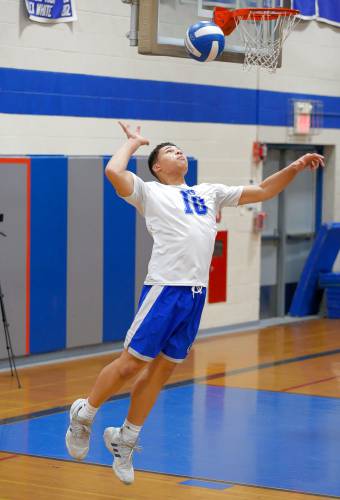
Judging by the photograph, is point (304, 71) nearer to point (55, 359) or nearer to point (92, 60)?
point (92, 60)

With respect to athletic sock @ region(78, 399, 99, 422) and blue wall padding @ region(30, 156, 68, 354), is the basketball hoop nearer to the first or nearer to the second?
blue wall padding @ region(30, 156, 68, 354)

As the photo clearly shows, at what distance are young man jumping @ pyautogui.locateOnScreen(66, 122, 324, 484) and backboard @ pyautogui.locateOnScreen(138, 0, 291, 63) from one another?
325cm

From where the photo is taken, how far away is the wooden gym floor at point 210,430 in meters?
6.84

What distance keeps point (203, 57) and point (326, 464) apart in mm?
3435

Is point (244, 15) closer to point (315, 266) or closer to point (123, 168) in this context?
point (123, 168)

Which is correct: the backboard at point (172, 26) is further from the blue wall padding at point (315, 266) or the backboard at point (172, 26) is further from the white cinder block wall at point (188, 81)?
the blue wall padding at point (315, 266)

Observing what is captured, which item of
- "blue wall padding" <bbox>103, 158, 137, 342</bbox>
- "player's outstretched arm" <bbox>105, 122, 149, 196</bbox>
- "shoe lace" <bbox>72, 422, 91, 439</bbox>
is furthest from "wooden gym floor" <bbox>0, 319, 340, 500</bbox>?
"player's outstretched arm" <bbox>105, 122, 149, 196</bbox>

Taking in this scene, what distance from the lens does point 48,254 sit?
1147cm

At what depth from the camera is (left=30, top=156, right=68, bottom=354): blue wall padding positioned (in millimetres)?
11297

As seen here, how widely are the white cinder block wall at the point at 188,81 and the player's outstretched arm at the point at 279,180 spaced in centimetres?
452

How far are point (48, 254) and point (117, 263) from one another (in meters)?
1.08

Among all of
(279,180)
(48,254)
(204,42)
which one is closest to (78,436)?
(279,180)

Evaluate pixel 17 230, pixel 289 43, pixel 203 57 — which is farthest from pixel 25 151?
pixel 289 43

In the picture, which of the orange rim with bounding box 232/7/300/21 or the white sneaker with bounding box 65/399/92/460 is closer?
the white sneaker with bounding box 65/399/92/460
